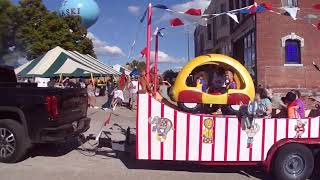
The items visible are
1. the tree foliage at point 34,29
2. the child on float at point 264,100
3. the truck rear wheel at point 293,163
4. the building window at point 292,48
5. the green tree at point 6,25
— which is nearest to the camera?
the truck rear wheel at point 293,163

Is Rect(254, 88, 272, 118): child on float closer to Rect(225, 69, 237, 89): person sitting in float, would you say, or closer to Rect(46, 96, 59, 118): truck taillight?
Rect(225, 69, 237, 89): person sitting in float

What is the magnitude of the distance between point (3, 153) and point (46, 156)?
3.28ft

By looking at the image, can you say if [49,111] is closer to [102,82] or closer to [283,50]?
[283,50]

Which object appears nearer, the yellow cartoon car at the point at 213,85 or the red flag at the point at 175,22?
the yellow cartoon car at the point at 213,85

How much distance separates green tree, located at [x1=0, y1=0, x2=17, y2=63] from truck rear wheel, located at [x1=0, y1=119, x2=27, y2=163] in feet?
104

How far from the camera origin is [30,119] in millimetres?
8820

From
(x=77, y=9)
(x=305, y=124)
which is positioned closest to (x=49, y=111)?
(x=305, y=124)

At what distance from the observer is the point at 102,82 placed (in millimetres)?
43406

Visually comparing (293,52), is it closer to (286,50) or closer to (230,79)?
(286,50)

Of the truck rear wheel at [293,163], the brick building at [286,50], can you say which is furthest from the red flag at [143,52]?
the brick building at [286,50]

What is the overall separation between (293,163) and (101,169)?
3.24 metres

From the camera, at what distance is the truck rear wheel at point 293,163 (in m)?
7.81

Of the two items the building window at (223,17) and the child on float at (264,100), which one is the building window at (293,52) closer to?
the building window at (223,17)

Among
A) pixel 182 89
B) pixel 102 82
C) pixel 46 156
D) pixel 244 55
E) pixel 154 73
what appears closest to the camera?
pixel 182 89
